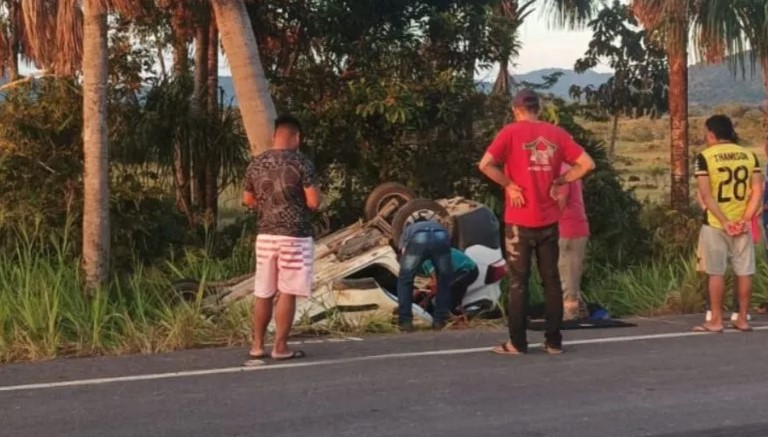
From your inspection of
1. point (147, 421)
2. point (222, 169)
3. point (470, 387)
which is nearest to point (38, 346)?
point (147, 421)

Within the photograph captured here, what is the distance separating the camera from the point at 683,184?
16.5m

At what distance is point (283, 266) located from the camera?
793 cm

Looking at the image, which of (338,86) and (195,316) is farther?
(338,86)

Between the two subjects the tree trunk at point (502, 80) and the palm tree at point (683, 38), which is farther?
the tree trunk at point (502, 80)

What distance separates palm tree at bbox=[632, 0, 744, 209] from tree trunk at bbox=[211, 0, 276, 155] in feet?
21.1

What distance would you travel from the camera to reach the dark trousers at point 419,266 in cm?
969

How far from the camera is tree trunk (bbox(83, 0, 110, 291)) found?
11.3m

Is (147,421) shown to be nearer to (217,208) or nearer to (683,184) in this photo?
(217,208)

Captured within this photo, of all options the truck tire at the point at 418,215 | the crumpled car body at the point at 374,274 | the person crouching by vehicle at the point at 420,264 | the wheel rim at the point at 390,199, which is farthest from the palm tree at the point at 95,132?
the person crouching by vehicle at the point at 420,264

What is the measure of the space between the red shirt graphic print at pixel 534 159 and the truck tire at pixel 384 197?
16.1 feet

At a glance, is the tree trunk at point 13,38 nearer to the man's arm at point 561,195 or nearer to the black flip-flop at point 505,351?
the man's arm at point 561,195

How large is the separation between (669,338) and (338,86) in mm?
7362

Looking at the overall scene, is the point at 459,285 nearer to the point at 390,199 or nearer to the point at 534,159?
the point at 534,159

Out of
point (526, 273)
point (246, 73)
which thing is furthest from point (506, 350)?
point (246, 73)
